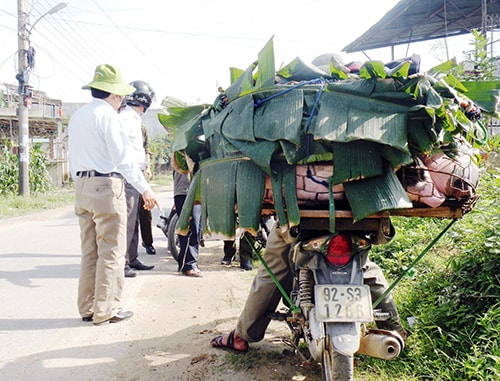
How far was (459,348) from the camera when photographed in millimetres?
2590

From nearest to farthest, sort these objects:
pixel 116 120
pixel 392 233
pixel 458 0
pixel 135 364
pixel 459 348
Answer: pixel 392 233 → pixel 459 348 → pixel 135 364 → pixel 116 120 → pixel 458 0

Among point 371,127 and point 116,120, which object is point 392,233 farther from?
point 116,120

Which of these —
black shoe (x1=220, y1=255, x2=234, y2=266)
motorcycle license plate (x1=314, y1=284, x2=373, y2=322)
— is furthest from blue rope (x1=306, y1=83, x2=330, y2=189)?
black shoe (x1=220, y1=255, x2=234, y2=266)

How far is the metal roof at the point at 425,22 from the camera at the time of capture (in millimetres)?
9070

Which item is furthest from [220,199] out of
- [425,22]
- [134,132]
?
[425,22]

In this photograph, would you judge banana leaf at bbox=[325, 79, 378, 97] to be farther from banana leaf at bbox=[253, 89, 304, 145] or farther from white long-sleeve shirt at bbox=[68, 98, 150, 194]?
white long-sleeve shirt at bbox=[68, 98, 150, 194]

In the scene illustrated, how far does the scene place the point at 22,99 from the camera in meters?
12.5

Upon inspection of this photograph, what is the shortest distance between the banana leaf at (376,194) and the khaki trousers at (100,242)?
218cm

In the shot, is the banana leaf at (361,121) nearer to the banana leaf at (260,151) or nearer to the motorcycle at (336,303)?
the banana leaf at (260,151)

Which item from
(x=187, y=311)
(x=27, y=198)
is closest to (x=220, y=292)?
(x=187, y=311)

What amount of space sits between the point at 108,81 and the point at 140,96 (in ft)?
4.31

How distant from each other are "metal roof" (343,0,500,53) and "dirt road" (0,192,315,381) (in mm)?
6759

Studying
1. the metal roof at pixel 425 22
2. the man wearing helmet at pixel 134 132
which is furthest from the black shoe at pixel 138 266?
the metal roof at pixel 425 22

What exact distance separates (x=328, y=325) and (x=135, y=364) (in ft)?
4.75
